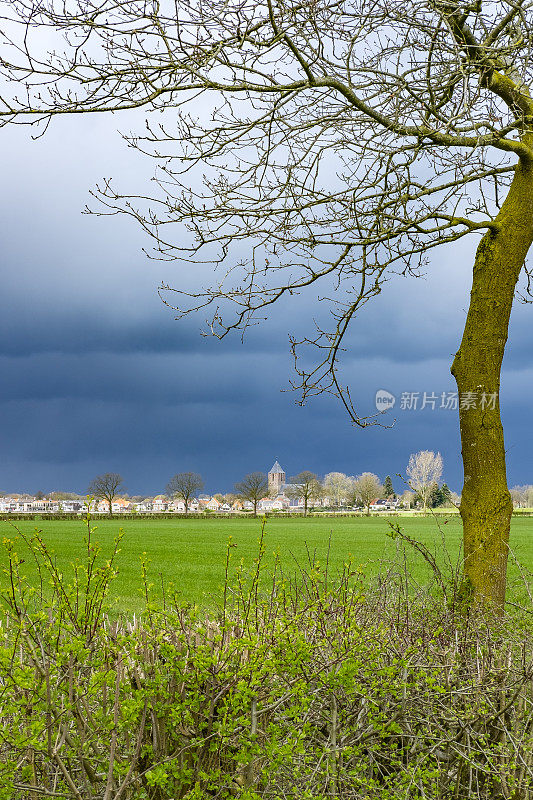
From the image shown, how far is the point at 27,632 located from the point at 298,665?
4.18ft

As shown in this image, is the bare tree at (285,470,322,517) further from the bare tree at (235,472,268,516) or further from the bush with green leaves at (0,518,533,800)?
the bush with green leaves at (0,518,533,800)

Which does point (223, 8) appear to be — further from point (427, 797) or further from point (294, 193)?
point (427, 797)

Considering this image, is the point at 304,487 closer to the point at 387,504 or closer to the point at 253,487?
the point at 253,487

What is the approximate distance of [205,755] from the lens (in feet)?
→ 9.52

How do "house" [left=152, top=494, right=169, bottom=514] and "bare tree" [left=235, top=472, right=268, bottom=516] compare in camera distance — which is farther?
"house" [left=152, top=494, right=169, bottom=514]

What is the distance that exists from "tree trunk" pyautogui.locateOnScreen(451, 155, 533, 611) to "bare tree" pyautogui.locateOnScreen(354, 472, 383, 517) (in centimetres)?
7736

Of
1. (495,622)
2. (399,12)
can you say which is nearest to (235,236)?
Result: (399,12)

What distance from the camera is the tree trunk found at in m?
5.95

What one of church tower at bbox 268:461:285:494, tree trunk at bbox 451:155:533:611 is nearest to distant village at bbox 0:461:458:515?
church tower at bbox 268:461:285:494

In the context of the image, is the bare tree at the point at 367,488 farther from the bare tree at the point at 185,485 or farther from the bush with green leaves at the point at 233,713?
the bush with green leaves at the point at 233,713

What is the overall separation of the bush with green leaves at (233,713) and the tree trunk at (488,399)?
8.02 feet

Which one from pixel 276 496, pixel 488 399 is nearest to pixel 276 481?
pixel 276 496

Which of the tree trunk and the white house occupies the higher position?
the tree trunk

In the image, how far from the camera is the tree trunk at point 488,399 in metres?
5.95
